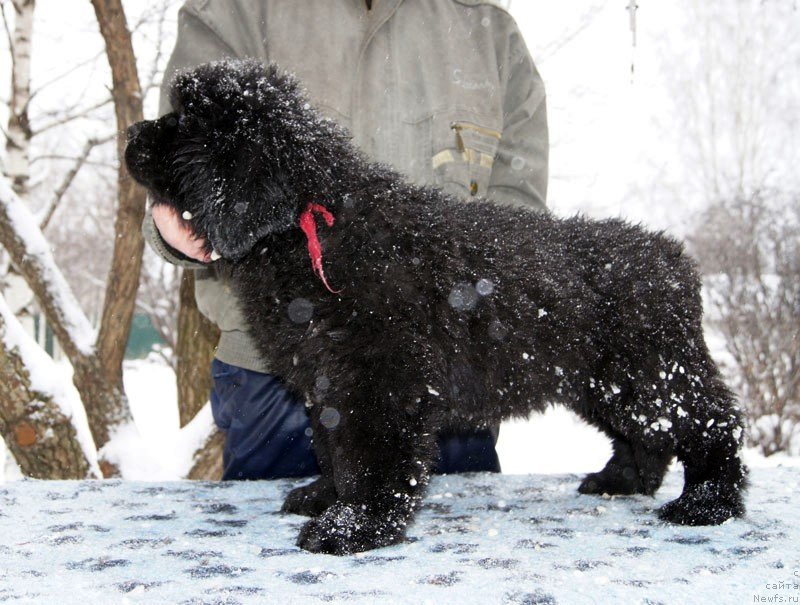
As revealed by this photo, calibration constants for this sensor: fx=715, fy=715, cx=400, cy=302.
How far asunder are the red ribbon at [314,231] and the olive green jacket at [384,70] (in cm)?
90

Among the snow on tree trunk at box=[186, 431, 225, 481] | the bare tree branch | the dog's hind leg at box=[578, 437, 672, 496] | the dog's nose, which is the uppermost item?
the bare tree branch

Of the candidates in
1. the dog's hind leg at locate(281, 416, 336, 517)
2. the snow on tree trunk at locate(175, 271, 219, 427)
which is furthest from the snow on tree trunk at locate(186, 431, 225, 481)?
the dog's hind leg at locate(281, 416, 336, 517)

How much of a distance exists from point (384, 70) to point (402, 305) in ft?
4.50

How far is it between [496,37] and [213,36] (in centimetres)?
124

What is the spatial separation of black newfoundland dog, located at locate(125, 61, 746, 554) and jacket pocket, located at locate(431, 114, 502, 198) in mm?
546

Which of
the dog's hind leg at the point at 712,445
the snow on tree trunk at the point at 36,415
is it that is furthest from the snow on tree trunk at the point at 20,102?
the dog's hind leg at the point at 712,445

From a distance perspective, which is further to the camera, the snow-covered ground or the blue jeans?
the blue jeans

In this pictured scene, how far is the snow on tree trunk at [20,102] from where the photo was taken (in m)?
6.27

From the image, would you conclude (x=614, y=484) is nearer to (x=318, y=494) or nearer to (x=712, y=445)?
(x=712, y=445)

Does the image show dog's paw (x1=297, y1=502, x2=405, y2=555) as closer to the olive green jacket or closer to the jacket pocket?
the olive green jacket

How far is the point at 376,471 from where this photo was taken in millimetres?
2004

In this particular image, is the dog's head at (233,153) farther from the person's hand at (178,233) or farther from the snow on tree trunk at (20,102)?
the snow on tree trunk at (20,102)

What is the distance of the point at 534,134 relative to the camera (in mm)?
3289

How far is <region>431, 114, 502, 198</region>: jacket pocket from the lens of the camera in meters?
2.96
